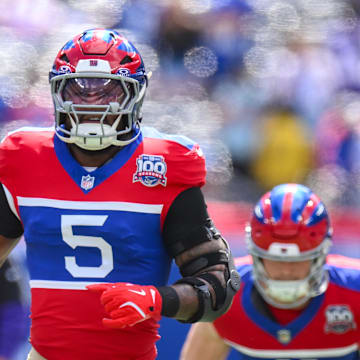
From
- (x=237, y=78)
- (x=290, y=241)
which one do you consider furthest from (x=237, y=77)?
(x=290, y=241)

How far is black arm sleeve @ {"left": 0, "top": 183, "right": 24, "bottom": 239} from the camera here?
6.41 feet

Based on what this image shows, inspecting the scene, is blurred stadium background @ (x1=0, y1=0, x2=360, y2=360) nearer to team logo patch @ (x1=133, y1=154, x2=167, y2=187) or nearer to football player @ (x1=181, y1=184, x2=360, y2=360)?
football player @ (x1=181, y1=184, x2=360, y2=360)

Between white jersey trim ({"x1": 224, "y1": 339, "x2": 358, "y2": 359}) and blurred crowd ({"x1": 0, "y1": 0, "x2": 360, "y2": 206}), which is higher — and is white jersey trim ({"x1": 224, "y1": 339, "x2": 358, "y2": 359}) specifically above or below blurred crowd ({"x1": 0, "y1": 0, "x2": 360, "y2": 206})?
below

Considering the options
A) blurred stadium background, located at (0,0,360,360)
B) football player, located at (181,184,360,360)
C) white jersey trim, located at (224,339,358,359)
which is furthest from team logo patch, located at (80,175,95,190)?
blurred stadium background, located at (0,0,360,360)

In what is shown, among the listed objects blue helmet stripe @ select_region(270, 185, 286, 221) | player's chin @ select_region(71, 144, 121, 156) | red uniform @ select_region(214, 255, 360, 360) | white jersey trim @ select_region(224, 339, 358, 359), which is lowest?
white jersey trim @ select_region(224, 339, 358, 359)

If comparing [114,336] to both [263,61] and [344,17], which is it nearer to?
[263,61]

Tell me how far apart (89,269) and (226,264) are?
0.31 m

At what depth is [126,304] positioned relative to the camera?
1.63m

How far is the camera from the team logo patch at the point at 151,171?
1892 mm

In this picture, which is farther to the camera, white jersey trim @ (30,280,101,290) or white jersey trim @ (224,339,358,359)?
white jersey trim @ (224,339,358,359)

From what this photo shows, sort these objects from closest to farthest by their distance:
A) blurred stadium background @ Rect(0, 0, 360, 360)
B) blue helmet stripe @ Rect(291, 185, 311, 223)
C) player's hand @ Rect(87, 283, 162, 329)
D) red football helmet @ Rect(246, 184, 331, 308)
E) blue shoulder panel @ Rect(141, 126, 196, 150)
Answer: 1. player's hand @ Rect(87, 283, 162, 329)
2. blue shoulder panel @ Rect(141, 126, 196, 150)
3. red football helmet @ Rect(246, 184, 331, 308)
4. blue helmet stripe @ Rect(291, 185, 311, 223)
5. blurred stadium background @ Rect(0, 0, 360, 360)

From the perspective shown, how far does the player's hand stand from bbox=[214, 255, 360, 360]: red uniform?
84cm

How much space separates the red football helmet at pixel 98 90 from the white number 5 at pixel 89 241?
17cm

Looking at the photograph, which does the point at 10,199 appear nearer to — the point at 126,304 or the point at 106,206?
the point at 106,206
